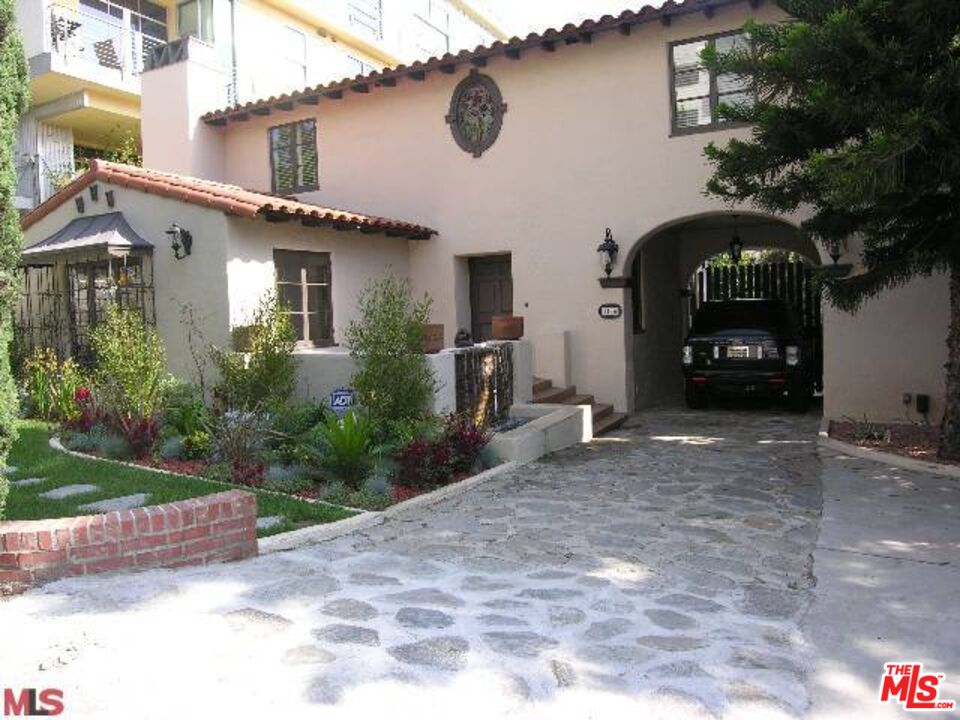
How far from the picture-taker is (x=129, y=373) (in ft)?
26.7

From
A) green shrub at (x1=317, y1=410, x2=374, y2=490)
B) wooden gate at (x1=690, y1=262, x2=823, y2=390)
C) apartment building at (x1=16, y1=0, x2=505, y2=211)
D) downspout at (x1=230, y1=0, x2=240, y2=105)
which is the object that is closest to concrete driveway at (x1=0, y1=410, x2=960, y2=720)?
green shrub at (x1=317, y1=410, x2=374, y2=490)

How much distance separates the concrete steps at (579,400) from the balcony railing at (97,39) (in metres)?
12.3

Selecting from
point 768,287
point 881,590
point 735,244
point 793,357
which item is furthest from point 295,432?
point 768,287

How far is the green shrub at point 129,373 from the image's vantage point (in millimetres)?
8125

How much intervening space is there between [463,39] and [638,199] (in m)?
19.2

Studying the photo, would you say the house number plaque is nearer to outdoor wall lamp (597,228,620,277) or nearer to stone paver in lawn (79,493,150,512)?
outdoor wall lamp (597,228,620,277)

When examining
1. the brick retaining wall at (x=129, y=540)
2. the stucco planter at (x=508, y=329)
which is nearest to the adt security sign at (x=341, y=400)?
the stucco planter at (x=508, y=329)

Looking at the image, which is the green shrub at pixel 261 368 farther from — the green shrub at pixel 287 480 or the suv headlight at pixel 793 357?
the suv headlight at pixel 793 357

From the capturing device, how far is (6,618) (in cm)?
388

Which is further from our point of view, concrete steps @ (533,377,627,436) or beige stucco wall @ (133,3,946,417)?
concrete steps @ (533,377,627,436)

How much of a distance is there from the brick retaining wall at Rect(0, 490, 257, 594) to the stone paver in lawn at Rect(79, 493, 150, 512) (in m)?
1.11

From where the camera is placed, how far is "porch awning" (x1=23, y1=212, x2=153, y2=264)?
9.93 meters

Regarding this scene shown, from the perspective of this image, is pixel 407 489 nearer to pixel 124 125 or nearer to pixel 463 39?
pixel 124 125

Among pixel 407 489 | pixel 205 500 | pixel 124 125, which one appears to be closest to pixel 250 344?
pixel 407 489
